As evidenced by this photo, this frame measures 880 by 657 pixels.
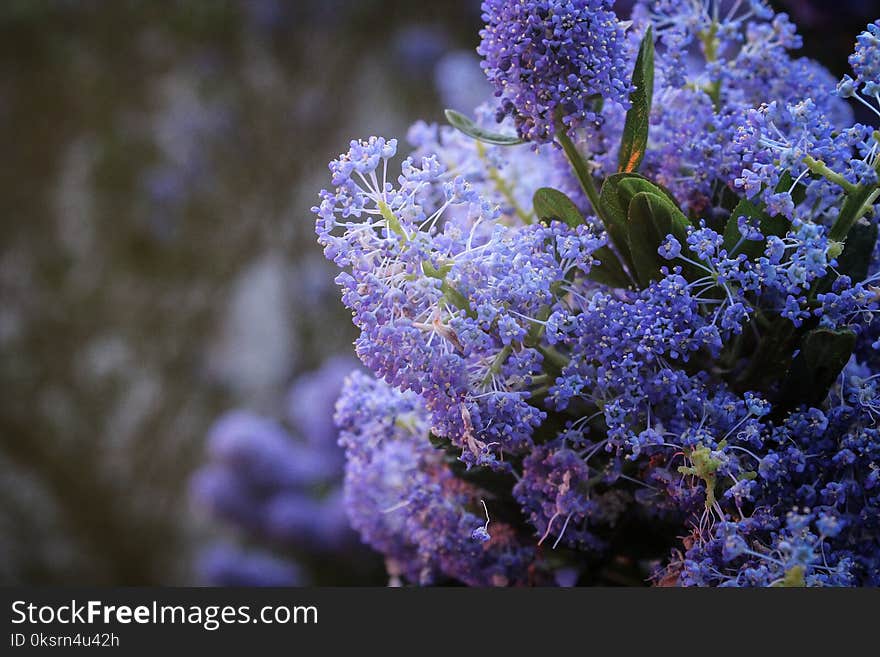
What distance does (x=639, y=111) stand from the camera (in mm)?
398

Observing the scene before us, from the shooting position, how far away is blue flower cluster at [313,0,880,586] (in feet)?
1.15

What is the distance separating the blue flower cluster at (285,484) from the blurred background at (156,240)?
268mm

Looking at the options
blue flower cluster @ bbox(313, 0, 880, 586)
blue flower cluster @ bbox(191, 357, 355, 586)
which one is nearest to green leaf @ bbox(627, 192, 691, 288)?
blue flower cluster @ bbox(313, 0, 880, 586)

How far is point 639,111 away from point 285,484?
2.63ft

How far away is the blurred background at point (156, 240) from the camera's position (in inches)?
60.1

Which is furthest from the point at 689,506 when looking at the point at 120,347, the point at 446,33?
the point at 120,347

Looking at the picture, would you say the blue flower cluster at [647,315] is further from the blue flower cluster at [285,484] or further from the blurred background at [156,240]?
the blurred background at [156,240]

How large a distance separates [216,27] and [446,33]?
433mm

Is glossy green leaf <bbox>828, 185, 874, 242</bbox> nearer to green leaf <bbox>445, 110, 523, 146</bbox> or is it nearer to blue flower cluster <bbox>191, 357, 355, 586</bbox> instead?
green leaf <bbox>445, 110, 523, 146</bbox>

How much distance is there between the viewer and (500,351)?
37 centimetres

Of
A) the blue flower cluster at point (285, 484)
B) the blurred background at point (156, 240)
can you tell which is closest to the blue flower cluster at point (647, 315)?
the blue flower cluster at point (285, 484)

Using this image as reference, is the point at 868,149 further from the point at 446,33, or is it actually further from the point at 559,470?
the point at 446,33

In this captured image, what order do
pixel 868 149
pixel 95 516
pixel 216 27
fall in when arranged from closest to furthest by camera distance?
pixel 868 149, pixel 216 27, pixel 95 516

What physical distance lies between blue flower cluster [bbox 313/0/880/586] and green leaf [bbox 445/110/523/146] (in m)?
0.03
